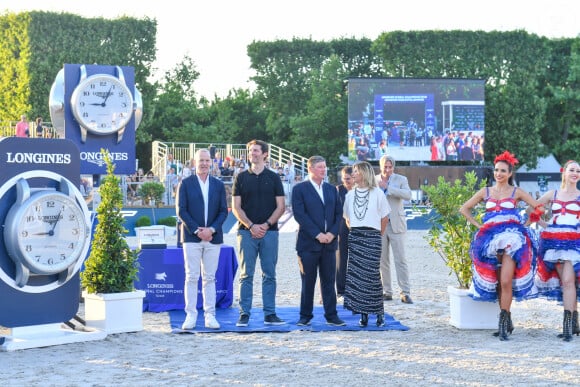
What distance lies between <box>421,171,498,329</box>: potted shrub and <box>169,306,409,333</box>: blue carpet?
21.7 inches

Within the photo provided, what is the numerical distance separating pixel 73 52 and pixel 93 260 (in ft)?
88.2

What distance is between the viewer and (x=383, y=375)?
6355mm

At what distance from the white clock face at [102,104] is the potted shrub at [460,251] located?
146 inches

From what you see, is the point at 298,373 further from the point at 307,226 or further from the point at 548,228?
the point at 548,228

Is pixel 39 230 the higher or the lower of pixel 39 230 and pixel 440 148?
the lower

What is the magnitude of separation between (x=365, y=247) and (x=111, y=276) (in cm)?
239

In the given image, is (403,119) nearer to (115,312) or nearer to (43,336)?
(115,312)

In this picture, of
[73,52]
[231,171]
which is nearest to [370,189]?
Answer: [231,171]

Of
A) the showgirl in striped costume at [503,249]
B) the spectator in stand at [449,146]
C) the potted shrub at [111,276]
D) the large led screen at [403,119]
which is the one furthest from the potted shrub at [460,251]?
the spectator in stand at [449,146]

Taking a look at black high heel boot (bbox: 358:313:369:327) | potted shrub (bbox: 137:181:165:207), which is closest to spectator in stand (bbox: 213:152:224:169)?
potted shrub (bbox: 137:181:165:207)

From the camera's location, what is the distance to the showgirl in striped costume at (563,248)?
7.93m

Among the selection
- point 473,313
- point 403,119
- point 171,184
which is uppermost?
point 403,119

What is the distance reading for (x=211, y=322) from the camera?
8.40m

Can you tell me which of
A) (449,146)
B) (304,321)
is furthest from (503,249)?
(449,146)
